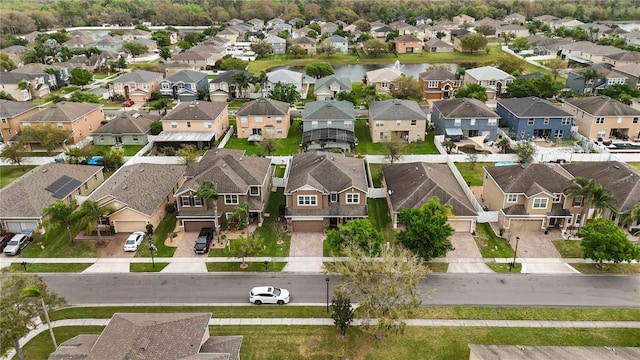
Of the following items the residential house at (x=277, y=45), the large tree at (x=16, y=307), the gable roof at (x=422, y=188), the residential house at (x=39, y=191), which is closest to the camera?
the large tree at (x=16, y=307)

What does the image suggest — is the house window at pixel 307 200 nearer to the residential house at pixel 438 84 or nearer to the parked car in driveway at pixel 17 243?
the parked car in driveway at pixel 17 243

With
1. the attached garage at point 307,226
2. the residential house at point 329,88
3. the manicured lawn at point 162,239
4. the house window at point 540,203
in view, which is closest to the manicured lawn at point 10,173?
the manicured lawn at point 162,239

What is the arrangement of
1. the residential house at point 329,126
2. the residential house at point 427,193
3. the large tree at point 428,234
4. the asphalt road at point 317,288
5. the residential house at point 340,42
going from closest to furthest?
the asphalt road at point 317,288
the large tree at point 428,234
the residential house at point 427,193
the residential house at point 329,126
the residential house at point 340,42

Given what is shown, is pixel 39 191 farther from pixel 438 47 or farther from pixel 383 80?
pixel 438 47

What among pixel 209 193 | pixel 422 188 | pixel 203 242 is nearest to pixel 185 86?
pixel 209 193

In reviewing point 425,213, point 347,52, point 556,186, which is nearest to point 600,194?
point 556,186
